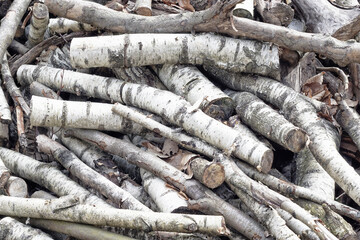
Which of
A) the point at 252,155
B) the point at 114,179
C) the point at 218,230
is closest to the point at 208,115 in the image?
the point at 252,155

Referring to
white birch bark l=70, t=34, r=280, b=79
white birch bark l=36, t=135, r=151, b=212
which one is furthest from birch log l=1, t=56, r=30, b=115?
white birch bark l=70, t=34, r=280, b=79

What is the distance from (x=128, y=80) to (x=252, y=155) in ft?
5.22

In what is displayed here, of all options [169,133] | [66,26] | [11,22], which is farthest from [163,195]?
[11,22]

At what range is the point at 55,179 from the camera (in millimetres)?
4922

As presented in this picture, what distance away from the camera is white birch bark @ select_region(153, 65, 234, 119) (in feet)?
16.6

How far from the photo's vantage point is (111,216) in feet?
13.7

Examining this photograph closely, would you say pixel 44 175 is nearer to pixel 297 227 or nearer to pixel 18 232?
pixel 18 232

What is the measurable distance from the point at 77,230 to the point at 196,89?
172cm

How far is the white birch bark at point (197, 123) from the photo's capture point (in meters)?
4.51

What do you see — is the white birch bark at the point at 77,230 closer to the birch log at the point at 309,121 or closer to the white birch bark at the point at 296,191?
the white birch bark at the point at 296,191

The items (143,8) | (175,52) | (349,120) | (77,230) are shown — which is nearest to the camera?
(77,230)

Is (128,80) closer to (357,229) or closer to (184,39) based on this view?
(184,39)

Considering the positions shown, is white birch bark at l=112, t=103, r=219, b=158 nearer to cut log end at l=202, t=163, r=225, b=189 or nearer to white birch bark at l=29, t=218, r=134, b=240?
cut log end at l=202, t=163, r=225, b=189

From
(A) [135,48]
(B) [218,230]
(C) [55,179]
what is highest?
(A) [135,48]
